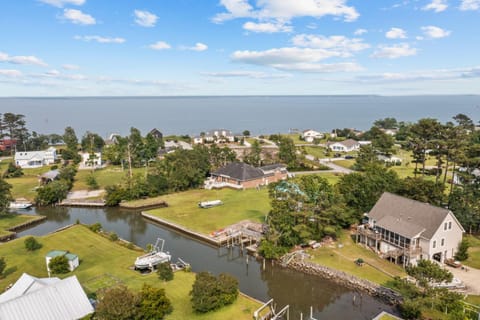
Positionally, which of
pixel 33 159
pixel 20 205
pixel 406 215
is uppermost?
Result: pixel 406 215

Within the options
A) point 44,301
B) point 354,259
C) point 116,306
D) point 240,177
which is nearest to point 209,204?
point 240,177

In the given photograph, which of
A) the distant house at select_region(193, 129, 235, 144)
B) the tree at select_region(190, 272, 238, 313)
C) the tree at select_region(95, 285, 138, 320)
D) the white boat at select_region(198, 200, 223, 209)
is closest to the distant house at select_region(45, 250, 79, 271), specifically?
the tree at select_region(95, 285, 138, 320)

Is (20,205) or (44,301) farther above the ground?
(44,301)

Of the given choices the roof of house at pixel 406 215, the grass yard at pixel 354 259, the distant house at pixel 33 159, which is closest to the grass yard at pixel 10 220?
the distant house at pixel 33 159

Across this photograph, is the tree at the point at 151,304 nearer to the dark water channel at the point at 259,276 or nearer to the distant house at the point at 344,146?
the dark water channel at the point at 259,276

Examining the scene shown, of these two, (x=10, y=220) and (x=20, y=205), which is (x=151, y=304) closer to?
(x=10, y=220)

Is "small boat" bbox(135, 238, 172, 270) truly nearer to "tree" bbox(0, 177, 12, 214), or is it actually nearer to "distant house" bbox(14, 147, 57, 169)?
"tree" bbox(0, 177, 12, 214)
